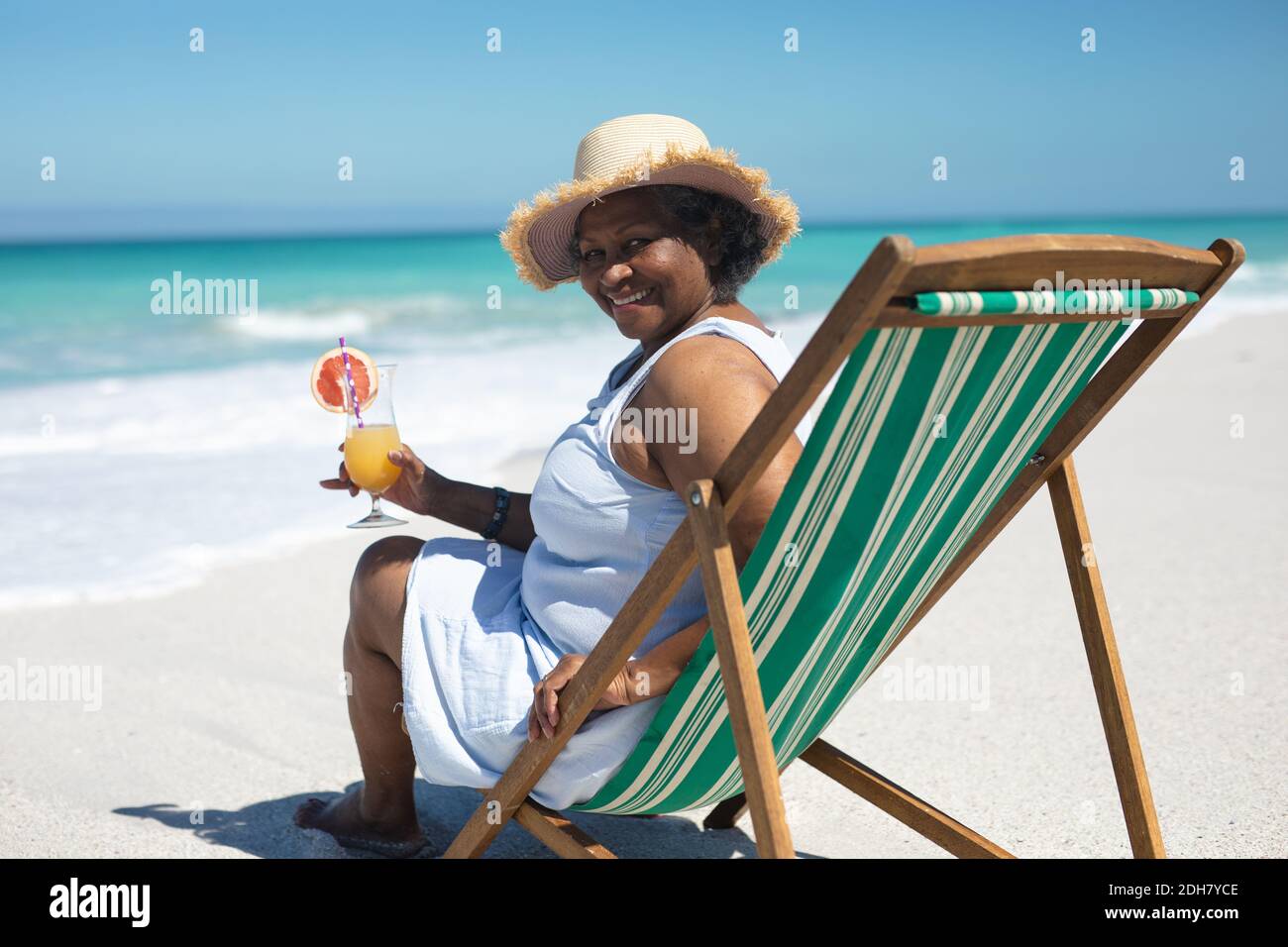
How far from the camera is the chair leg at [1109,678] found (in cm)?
230

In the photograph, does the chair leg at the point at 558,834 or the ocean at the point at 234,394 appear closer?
the chair leg at the point at 558,834

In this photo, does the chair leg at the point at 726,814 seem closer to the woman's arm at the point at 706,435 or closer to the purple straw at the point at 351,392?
the woman's arm at the point at 706,435

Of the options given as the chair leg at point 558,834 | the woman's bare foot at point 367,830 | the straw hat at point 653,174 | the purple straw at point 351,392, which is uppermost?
the straw hat at point 653,174

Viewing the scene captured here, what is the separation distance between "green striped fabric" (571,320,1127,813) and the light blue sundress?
0.10m

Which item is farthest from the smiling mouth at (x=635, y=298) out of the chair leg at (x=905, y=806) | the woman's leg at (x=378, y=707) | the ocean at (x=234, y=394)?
the ocean at (x=234, y=394)

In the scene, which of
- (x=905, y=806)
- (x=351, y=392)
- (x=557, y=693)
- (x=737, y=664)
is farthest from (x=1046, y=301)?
(x=351, y=392)

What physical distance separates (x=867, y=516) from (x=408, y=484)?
125 cm

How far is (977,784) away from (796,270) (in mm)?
31000

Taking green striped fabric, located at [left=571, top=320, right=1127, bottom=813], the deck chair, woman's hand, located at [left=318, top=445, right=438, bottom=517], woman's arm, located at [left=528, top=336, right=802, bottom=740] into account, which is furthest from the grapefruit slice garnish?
green striped fabric, located at [left=571, top=320, right=1127, bottom=813]

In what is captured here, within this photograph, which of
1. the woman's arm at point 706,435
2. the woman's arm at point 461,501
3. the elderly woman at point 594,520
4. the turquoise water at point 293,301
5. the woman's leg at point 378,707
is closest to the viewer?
the woman's arm at point 706,435

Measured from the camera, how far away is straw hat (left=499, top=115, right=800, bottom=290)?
2.39 metres

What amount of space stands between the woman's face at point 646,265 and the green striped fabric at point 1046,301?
2.90 ft
